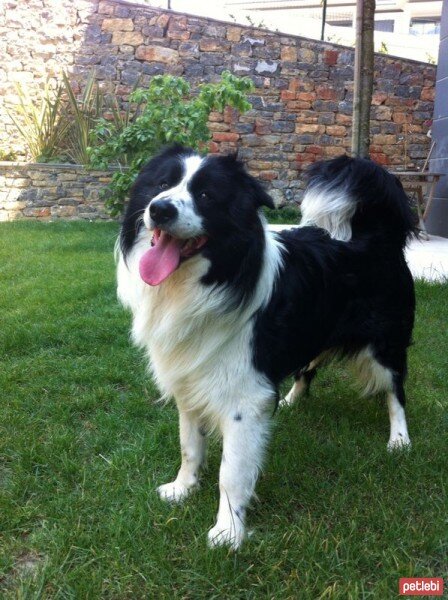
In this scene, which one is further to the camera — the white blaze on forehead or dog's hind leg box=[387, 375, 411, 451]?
dog's hind leg box=[387, 375, 411, 451]

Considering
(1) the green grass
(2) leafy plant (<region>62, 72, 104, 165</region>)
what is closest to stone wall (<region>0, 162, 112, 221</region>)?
(2) leafy plant (<region>62, 72, 104, 165</region>)

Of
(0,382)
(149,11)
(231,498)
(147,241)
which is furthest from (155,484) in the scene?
(149,11)

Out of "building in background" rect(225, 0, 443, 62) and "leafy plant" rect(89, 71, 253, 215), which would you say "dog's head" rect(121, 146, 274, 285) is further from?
"building in background" rect(225, 0, 443, 62)

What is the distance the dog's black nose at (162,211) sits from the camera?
1.65m

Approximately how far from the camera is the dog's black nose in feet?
5.41

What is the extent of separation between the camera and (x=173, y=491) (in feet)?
7.02

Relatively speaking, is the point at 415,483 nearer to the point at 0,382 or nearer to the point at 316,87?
the point at 0,382

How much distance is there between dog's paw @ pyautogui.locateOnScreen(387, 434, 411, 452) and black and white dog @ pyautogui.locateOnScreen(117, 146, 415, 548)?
22.9 inches

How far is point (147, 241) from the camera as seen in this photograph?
6.12 feet

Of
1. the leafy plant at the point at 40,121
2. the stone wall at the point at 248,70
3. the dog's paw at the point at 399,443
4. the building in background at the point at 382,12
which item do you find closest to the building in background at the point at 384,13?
the building in background at the point at 382,12

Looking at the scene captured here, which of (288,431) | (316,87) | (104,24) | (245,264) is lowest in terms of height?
(288,431)

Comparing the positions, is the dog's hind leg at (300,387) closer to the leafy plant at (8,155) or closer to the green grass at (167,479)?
the green grass at (167,479)

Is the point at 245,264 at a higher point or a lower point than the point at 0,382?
higher

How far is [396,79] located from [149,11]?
452 centimetres
